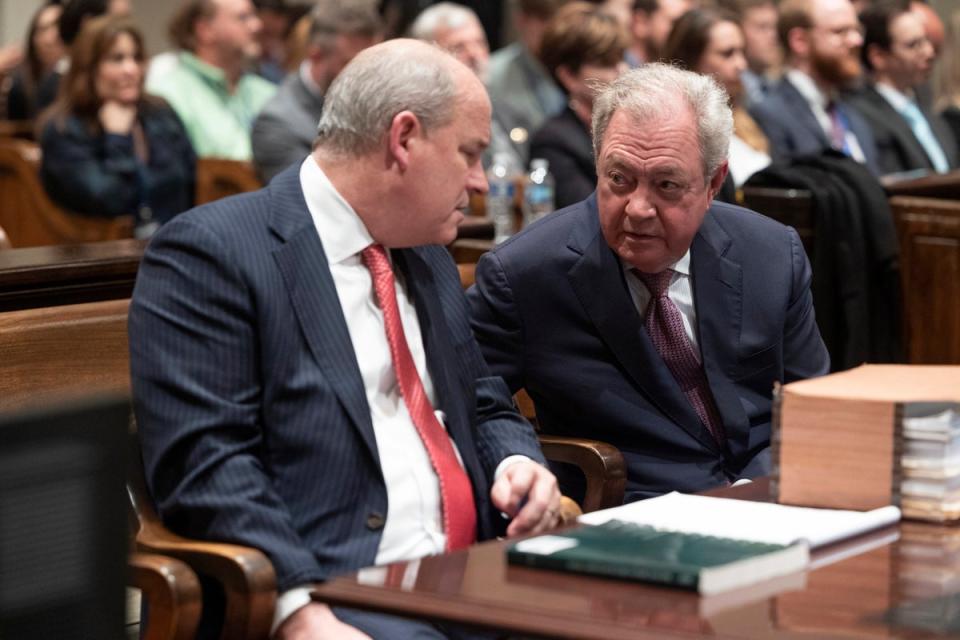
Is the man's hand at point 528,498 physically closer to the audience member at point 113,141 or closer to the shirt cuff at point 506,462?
the shirt cuff at point 506,462

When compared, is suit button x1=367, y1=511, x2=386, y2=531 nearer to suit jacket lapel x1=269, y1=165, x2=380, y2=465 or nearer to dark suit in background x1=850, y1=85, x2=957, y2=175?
suit jacket lapel x1=269, y1=165, x2=380, y2=465

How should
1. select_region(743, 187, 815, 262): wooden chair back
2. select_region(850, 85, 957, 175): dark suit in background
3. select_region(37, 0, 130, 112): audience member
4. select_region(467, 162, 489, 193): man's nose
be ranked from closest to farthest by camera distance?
select_region(467, 162, 489, 193): man's nose, select_region(743, 187, 815, 262): wooden chair back, select_region(850, 85, 957, 175): dark suit in background, select_region(37, 0, 130, 112): audience member

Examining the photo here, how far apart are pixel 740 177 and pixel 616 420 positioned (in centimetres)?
348

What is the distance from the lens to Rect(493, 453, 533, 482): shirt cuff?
8.18ft

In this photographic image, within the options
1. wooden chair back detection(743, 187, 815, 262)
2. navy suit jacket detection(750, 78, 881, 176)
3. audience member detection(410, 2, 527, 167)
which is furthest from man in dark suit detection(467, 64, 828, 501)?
audience member detection(410, 2, 527, 167)

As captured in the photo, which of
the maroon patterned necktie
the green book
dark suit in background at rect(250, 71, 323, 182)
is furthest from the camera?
dark suit in background at rect(250, 71, 323, 182)

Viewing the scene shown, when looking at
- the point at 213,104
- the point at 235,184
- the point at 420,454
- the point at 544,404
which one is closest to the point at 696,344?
the point at 544,404

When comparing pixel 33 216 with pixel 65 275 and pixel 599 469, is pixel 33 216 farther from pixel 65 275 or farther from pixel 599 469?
pixel 599 469

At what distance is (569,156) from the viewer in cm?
557

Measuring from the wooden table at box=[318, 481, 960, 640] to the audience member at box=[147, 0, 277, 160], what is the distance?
6.08 meters

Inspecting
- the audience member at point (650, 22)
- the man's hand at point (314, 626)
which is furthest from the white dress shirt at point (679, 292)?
the audience member at point (650, 22)

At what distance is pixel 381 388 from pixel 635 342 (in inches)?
23.1

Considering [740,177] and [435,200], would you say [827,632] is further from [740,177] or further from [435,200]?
[740,177]

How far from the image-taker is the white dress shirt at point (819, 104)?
7.18 meters
